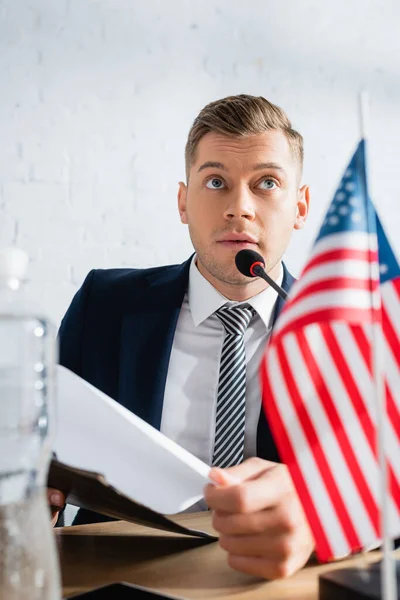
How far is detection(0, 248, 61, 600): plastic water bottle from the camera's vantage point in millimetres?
492

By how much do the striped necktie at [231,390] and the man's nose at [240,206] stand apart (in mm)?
195

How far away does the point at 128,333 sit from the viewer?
59.6 inches

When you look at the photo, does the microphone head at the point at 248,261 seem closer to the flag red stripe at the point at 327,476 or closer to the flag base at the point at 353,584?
the flag red stripe at the point at 327,476

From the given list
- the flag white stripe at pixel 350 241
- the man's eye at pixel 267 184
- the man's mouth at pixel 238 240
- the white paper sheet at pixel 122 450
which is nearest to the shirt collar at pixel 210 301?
the man's mouth at pixel 238 240

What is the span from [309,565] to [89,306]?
0.96 metres

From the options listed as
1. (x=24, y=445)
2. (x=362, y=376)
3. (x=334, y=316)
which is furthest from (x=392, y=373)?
(x=24, y=445)

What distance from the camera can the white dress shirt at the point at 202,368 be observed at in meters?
1.37

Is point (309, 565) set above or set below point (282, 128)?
below

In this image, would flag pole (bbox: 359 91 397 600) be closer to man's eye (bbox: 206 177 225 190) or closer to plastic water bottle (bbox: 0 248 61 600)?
plastic water bottle (bbox: 0 248 61 600)

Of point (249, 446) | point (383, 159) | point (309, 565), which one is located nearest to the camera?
point (309, 565)

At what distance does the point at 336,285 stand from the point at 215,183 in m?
0.95

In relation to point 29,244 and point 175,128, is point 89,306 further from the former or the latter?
point 175,128

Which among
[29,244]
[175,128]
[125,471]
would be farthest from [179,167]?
[125,471]

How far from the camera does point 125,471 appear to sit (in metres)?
0.77
